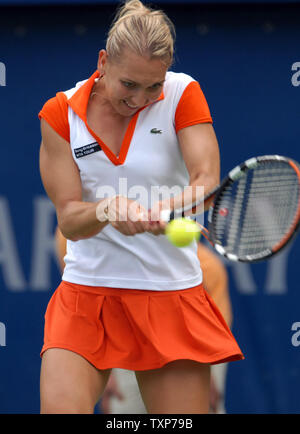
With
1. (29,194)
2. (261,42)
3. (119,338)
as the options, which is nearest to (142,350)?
(119,338)

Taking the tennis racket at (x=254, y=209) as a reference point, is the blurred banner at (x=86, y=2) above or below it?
above

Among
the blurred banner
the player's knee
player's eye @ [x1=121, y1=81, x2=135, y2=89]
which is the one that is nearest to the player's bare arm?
player's eye @ [x1=121, y1=81, x2=135, y2=89]

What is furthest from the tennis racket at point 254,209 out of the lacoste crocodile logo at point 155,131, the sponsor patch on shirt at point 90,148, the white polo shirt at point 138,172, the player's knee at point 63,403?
the player's knee at point 63,403

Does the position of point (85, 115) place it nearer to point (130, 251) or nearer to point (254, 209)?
point (130, 251)

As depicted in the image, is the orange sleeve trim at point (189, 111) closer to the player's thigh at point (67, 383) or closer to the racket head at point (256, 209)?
the racket head at point (256, 209)

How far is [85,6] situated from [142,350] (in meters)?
1.80

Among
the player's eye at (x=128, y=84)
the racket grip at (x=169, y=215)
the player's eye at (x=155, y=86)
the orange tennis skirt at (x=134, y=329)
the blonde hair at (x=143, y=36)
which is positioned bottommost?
the orange tennis skirt at (x=134, y=329)

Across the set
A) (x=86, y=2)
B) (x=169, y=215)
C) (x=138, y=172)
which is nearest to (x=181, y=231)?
(x=169, y=215)

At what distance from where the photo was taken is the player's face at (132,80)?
2260 millimetres

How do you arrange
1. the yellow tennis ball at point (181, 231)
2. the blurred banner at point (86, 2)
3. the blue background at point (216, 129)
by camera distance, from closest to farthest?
1. the yellow tennis ball at point (181, 231)
2. the blurred banner at point (86, 2)
3. the blue background at point (216, 129)

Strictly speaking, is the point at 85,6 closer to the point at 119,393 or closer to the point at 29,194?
the point at 29,194

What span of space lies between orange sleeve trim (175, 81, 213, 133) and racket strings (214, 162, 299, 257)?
243mm

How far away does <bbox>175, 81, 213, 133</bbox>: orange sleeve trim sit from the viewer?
95.0 inches

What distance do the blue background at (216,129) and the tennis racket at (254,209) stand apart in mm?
1172
